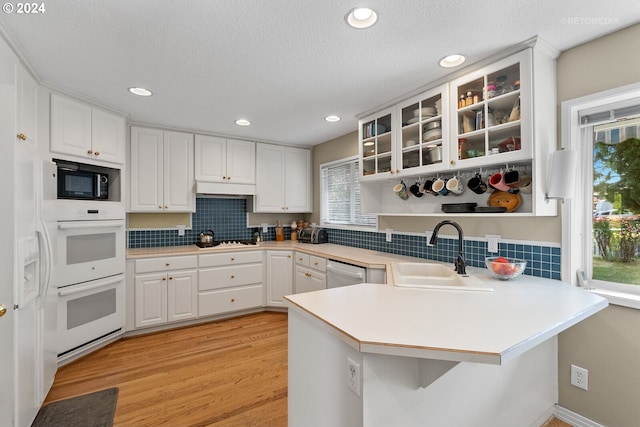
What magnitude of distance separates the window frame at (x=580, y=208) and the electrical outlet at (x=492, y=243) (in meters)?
0.40

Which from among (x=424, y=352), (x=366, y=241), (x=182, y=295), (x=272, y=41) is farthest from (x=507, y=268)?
(x=182, y=295)

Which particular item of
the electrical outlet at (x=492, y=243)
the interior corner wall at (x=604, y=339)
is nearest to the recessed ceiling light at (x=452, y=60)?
the interior corner wall at (x=604, y=339)

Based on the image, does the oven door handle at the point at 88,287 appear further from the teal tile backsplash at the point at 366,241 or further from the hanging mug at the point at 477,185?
the hanging mug at the point at 477,185

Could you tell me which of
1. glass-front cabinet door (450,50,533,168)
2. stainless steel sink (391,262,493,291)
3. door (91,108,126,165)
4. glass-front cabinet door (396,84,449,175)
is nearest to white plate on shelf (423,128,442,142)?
glass-front cabinet door (396,84,449,175)

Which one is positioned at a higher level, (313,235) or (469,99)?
(469,99)

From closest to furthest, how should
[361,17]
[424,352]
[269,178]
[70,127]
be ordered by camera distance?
1. [424,352]
2. [361,17]
3. [70,127]
4. [269,178]

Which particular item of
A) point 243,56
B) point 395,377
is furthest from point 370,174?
point 395,377

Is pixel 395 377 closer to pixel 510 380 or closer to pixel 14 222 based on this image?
pixel 510 380

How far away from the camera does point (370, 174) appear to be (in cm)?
295

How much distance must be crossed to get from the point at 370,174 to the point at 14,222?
2.49 m

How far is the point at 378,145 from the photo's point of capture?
113 inches

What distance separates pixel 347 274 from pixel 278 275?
1.28 metres

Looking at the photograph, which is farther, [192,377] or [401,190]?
[401,190]

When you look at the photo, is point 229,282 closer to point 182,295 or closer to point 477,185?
point 182,295
